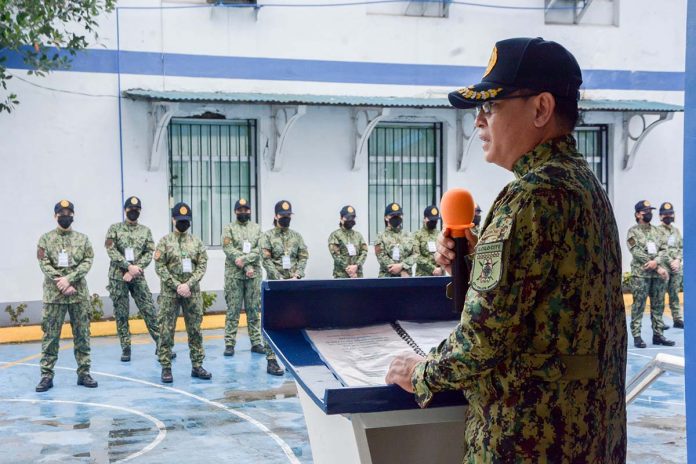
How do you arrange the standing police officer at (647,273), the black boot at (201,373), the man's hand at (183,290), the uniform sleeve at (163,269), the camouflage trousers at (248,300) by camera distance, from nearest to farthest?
1. the black boot at (201,373)
2. the man's hand at (183,290)
3. the uniform sleeve at (163,269)
4. the camouflage trousers at (248,300)
5. the standing police officer at (647,273)

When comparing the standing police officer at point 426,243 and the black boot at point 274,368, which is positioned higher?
the standing police officer at point 426,243

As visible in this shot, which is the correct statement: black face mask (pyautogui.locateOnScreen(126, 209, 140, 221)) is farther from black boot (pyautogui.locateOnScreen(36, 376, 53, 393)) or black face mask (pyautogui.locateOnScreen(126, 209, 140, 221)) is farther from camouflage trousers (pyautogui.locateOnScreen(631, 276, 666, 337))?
camouflage trousers (pyautogui.locateOnScreen(631, 276, 666, 337))

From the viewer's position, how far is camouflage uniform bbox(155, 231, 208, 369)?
932cm

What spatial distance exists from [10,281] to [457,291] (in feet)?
35.4

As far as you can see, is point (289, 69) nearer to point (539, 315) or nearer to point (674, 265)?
point (674, 265)

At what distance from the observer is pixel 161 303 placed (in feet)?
31.1

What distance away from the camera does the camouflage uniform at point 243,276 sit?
428 inches

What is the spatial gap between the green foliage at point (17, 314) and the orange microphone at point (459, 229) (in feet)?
35.2

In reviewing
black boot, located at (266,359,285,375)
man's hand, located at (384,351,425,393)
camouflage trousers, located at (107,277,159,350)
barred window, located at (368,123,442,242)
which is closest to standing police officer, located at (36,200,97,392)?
camouflage trousers, located at (107,277,159,350)

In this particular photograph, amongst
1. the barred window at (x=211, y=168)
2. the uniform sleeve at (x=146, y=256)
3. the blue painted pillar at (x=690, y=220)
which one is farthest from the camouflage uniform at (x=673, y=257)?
the blue painted pillar at (x=690, y=220)

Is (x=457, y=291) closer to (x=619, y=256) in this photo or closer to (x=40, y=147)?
(x=619, y=256)

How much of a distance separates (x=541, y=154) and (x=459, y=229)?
33 cm

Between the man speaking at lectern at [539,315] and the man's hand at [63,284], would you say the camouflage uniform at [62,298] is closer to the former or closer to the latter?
the man's hand at [63,284]

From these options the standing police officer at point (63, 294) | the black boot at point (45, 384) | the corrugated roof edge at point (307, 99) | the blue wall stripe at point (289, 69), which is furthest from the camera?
the blue wall stripe at point (289, 69)
